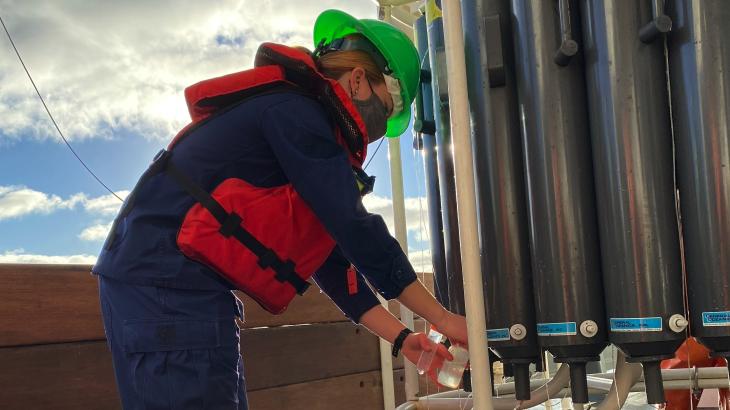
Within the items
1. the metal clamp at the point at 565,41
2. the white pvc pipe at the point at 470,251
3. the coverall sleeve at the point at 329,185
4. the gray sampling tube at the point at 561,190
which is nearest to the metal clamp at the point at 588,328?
the gray sampling tube at the point at 561,190

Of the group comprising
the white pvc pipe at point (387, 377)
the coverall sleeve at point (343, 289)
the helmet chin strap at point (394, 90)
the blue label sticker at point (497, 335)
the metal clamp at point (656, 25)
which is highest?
the metal clamp at point (656, 25)

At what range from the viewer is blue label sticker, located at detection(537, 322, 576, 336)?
140 centimetres

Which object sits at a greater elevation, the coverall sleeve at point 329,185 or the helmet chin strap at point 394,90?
the helmet chin strap at point 394,90

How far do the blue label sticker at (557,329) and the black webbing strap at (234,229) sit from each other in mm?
458

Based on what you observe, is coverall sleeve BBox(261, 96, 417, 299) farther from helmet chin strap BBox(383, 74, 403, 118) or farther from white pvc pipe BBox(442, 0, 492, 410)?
helmet chin strap BBox(383, 74, 403, 118)

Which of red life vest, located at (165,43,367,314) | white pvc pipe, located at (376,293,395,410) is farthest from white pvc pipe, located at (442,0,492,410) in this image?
white pvc pipe, located at (376,293,395,410)

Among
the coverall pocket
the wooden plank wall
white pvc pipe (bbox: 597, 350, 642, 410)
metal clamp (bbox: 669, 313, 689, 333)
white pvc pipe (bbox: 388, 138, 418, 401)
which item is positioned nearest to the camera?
the coverall pocket

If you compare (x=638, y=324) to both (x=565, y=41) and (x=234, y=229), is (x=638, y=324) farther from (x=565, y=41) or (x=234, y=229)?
(x=234, y=229)

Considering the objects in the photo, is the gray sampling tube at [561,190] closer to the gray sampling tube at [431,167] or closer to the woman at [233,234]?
the woman at [233,234]

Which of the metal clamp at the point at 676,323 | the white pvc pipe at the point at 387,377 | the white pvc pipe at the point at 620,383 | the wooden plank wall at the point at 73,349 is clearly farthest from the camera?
the white pvc pipe at the point at 387,377

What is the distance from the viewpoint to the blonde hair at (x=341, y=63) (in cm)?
147

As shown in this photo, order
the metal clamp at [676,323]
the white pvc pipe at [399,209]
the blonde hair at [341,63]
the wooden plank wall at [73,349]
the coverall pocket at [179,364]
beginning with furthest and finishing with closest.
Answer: the white pvc pipe at [399,209], the wooden plank wall at [73,349], the blonde hair at [341,63], the metal clamp at [676,323], the coverall pocket at [179,364]

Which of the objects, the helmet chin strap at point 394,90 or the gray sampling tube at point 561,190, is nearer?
the gray sampling tube at point 561,190

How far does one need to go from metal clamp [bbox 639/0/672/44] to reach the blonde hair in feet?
1.62
